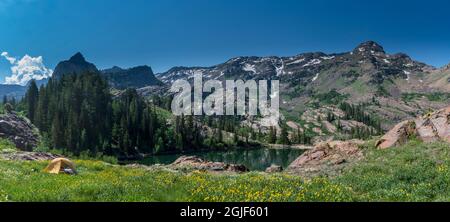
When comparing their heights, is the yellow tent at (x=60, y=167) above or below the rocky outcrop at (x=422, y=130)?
below

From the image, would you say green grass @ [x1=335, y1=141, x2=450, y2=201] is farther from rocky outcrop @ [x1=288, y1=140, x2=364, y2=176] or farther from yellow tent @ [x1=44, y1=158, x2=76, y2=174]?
yellow tent @ [x1=44, y1=158, x2=76, y2=174]

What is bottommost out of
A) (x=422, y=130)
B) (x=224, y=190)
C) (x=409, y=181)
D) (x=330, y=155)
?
(x=330, y=155)

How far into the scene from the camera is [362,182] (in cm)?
2386

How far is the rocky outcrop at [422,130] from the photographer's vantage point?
4356cm

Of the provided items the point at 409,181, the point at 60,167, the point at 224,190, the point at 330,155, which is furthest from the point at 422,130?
the point at 60,167

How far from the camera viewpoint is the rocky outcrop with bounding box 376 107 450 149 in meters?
43.6

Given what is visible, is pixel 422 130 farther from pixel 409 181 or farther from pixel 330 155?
pixel 409 181

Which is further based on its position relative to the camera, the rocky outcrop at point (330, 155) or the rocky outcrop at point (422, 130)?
the rocky outcrop at point (330, 155)

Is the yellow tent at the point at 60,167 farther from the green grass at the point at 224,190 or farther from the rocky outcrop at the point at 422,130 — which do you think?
the rocky outcrop at the point at 422,130

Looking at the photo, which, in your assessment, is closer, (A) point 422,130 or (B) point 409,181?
(B) point 409,181

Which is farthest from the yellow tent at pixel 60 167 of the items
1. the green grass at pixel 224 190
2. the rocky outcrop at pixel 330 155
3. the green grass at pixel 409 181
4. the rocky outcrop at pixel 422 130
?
the rocky outcrop at pixel 422 130

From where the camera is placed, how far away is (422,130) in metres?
46.1

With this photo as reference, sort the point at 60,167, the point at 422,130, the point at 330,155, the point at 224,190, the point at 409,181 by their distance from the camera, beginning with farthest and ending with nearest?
the point at 330,155
the point at 422,130
the point at 60,167
the point at 409,181
the point at 224,190
